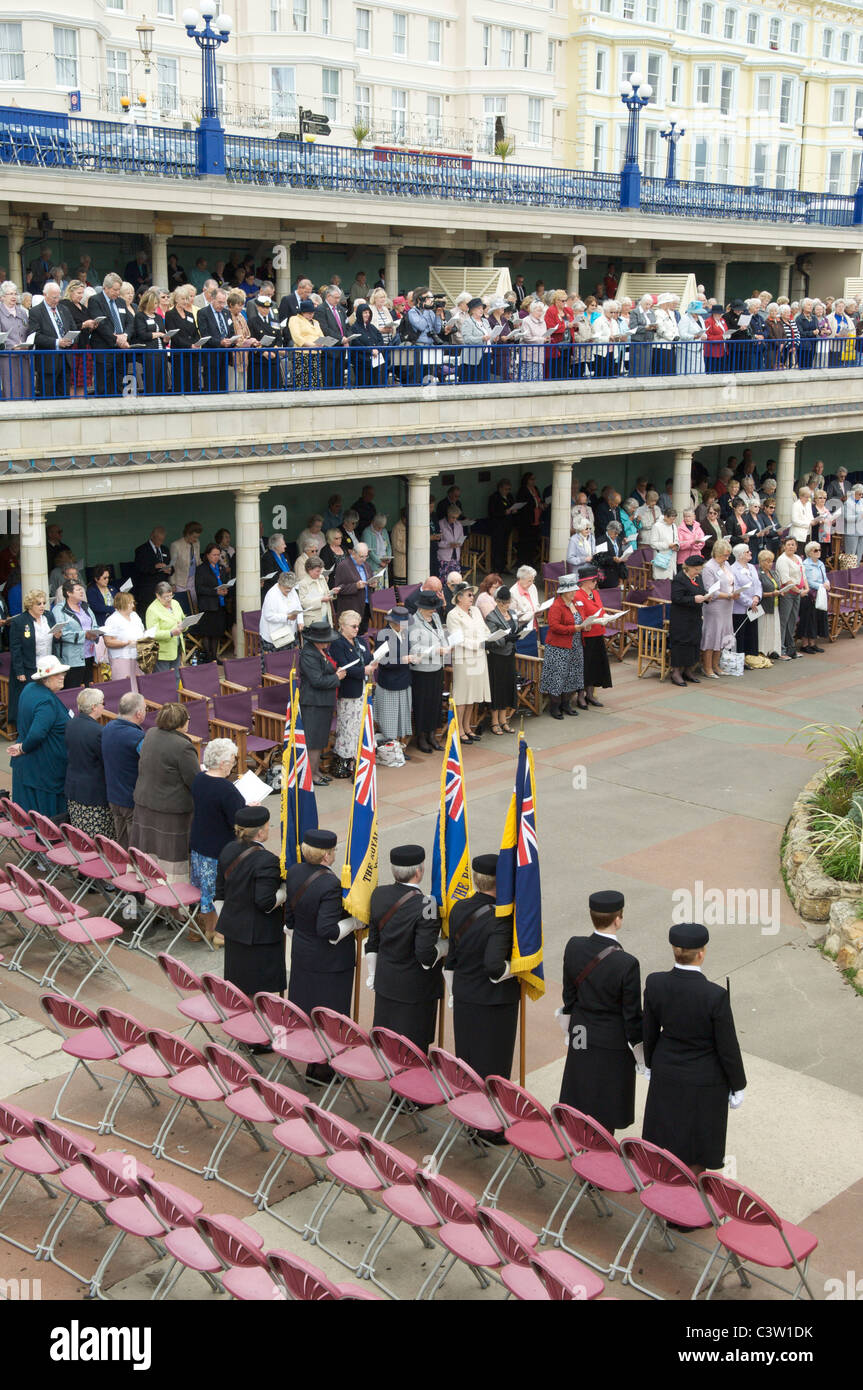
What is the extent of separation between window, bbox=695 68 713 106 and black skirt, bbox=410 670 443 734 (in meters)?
42.9

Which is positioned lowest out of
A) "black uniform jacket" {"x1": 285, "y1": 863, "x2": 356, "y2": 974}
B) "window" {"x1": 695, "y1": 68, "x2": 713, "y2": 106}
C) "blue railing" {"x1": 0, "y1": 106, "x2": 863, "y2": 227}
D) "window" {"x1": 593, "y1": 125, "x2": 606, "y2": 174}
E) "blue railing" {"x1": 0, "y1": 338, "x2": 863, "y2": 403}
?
"black uniform jacket" {"x1": 285, "y1": 863, "x2": 356, "y2": 974}

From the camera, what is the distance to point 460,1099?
27.0ft

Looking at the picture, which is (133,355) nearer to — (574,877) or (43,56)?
(574,877)

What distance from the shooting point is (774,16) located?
54.9 metres

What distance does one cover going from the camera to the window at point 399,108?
41.1 metres

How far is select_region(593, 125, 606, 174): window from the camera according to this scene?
48594 mm

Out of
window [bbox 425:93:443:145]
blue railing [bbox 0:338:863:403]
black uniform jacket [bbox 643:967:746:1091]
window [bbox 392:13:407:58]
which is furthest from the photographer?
window [bbox 425:93:443:145]

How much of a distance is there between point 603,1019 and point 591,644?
10466 mm

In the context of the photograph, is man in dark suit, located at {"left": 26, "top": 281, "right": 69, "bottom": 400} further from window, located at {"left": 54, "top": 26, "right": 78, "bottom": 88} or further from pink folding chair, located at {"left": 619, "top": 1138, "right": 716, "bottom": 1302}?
window, located at {"left": 54, "top": 26, "right": 78, "bottom": 88}

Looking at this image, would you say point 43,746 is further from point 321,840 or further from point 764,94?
point 764,94

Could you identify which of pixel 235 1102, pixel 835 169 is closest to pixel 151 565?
pixel 235 1102

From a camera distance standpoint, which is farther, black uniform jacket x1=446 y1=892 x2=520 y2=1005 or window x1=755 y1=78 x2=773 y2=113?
window x1=755 y1=78 x2=773 y2=113

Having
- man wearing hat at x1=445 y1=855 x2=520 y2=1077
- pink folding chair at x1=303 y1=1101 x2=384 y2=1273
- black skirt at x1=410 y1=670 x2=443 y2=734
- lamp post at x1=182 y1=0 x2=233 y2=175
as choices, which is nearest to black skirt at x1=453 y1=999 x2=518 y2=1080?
man wearing hat at x1=445 y1=855 x2=520 y2=1077

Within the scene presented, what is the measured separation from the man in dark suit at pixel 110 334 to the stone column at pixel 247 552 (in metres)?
2.44
